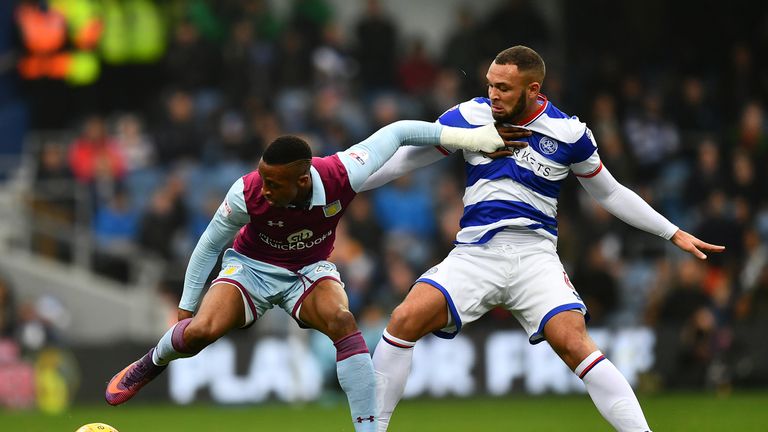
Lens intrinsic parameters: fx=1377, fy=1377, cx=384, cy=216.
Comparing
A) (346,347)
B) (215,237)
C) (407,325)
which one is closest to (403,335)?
(407,325)

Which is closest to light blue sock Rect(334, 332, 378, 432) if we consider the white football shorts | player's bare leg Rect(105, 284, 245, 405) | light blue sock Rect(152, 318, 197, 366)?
the white football shorts

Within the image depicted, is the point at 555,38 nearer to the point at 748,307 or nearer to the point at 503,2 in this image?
the point at 503,2

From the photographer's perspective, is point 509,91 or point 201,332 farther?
point 201,332

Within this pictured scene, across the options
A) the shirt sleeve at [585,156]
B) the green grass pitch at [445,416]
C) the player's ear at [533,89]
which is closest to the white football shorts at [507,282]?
the shirt sleeve at [585,156]

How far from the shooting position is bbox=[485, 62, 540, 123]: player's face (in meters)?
8.04

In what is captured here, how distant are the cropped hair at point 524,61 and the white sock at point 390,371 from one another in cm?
173

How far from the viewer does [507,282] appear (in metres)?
8.12

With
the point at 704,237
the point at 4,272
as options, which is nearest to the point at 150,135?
the point at 4,272

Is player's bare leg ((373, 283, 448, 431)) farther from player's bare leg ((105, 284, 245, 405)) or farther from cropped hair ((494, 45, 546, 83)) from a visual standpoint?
cropped hair ((494, 45, 546, 83))

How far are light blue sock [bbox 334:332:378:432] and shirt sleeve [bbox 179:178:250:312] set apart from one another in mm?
1072

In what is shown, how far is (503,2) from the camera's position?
21453mm

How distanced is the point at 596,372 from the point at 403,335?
1.12 meters

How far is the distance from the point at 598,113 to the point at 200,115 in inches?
219

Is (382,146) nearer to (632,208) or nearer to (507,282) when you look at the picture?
(507,282)
